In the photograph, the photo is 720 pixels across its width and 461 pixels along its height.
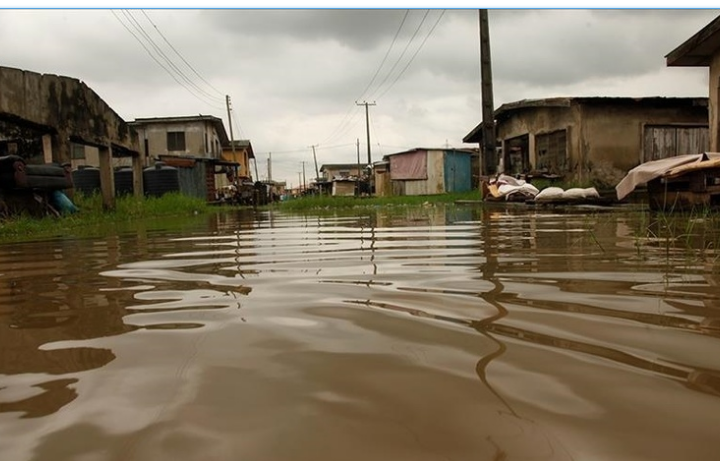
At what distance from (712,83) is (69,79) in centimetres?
1150

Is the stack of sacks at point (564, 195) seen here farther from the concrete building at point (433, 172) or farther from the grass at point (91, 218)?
the concrete building at point (433, 172)

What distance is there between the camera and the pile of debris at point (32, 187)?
7.54m

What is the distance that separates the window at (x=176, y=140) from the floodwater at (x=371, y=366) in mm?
31935

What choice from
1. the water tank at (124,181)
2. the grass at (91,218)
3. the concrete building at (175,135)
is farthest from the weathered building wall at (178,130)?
the grass at (91,218)

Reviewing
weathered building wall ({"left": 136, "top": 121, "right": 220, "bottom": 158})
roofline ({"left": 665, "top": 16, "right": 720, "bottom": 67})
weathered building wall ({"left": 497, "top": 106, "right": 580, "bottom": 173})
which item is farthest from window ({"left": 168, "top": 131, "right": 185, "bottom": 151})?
roofline ({"left": 665, "top": 16, "right": 720, "bottom": 67})

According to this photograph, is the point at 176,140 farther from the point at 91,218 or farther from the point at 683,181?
the point at 683,181

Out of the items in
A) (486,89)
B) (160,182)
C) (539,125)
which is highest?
(486,89)

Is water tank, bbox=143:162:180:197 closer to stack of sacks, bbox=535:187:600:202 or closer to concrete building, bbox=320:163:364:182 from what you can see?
stack of sacks, bbox=535:187:600:202

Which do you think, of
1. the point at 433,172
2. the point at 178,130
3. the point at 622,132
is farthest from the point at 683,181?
the point at 178,130

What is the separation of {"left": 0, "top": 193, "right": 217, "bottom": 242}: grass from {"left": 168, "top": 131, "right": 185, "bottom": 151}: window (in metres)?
19.1

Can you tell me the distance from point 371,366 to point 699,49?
32.7 ft

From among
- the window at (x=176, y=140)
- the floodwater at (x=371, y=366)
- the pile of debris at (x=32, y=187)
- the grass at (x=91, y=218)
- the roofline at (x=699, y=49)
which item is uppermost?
the window at (x=176, y=140)

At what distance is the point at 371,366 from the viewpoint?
3.79 feet

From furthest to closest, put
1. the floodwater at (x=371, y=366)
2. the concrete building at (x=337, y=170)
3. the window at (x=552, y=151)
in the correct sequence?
the concrete building at (x=337, y=170), the window at (x=552, y=151), the floodwater at (x=371, y=366)
